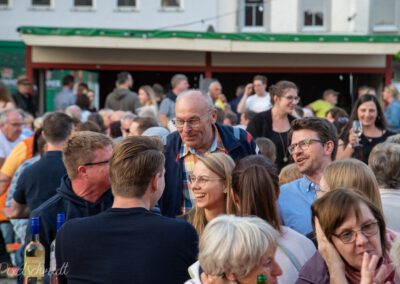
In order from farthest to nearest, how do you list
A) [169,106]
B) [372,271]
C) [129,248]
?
[169,106] < [129,248] < [372,271]

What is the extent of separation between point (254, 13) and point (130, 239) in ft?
93.1

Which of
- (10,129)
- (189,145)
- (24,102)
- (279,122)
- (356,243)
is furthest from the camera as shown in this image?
(24,102)

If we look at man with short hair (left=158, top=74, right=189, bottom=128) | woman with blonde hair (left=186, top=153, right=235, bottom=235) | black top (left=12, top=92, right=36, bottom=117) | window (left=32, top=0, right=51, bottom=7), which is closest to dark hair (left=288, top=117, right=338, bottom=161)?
woman with blonde hair (left=186, top=153, right=235, bottom=235)

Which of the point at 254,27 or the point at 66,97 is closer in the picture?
the point at 66,97

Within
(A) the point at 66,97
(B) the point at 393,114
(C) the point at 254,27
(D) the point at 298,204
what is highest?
(C) the point at 254,27

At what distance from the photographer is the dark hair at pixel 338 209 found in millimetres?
4840

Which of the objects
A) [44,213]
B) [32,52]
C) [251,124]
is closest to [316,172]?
[44,213]

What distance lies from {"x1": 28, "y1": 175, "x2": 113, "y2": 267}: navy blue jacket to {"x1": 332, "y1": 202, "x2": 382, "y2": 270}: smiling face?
230 cm

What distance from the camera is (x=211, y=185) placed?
6.27 m

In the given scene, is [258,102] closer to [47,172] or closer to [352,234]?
[47,172]

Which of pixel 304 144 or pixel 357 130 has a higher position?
pixel 304 144

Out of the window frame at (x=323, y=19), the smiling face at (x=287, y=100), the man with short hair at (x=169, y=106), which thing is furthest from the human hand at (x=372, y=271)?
the window frame at (x=323, y=19)

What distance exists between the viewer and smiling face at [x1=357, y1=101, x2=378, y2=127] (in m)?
10.9

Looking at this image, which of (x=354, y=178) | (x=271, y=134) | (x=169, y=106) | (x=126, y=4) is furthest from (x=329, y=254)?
(x=126, y=4)
